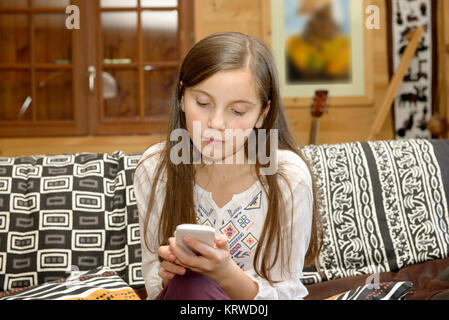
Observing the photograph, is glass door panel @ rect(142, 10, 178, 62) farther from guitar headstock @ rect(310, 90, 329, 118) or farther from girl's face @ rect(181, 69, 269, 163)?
girl's face @ rect(181, 69, 269, 163)

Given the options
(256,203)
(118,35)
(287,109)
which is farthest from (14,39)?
(256,203)

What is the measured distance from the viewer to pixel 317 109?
2.70 m

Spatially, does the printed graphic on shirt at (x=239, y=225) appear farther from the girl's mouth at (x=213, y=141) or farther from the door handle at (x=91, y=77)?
the door handle at (x=91, y=77)

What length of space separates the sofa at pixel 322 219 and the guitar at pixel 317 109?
3.17 ft

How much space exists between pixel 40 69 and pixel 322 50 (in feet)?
5.22

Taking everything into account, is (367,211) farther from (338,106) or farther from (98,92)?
(98,92)

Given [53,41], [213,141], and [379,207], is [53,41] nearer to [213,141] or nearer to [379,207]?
[379,207]

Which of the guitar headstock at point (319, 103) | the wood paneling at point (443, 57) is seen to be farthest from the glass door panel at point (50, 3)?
the wood paneling at point (443, 57)

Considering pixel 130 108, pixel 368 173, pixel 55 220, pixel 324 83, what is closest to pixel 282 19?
pixel 324 83

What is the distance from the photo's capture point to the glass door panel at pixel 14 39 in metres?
2.88

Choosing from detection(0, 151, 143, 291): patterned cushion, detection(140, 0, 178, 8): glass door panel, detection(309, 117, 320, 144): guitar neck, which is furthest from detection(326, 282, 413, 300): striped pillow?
detection(140, 0, 178, 8): glass door panel

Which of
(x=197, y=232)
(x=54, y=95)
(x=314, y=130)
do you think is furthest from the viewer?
(x=54, y=95)

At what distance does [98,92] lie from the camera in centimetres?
286
